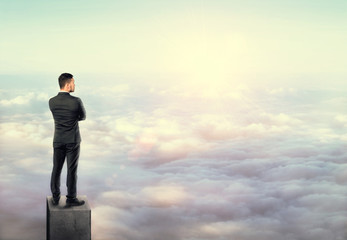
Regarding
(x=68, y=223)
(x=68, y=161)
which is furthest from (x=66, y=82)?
(x=68, y=223)

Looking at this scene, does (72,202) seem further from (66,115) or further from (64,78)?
(64,78)

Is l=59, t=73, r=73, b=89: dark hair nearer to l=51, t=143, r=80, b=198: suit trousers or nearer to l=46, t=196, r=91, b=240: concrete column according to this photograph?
l=51, t=143, r=80, b=198: suit trousers

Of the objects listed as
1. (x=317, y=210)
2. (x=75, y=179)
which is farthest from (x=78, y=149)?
(x=317, y=210)

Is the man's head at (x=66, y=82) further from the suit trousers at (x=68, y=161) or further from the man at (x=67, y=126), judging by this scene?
the suit trousers at (x=68, y=161)

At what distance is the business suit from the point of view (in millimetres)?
8703

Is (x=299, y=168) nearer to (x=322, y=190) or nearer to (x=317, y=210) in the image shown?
(x=322, y=190)

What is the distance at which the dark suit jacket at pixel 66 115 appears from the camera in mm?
8688

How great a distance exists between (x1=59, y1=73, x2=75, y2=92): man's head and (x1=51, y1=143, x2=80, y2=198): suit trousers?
978 millimetres

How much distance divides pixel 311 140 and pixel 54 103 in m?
118

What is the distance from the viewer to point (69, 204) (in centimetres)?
903

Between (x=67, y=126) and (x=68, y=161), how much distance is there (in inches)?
25.0

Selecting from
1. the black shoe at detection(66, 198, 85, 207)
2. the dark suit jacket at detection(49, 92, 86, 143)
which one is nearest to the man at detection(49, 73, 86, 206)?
the dark suit jacket at detection(49, 92, 86, 143)

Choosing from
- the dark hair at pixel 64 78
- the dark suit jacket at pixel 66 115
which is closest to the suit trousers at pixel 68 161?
the dark suit jacket at pixel 66 115

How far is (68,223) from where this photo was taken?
887cm
